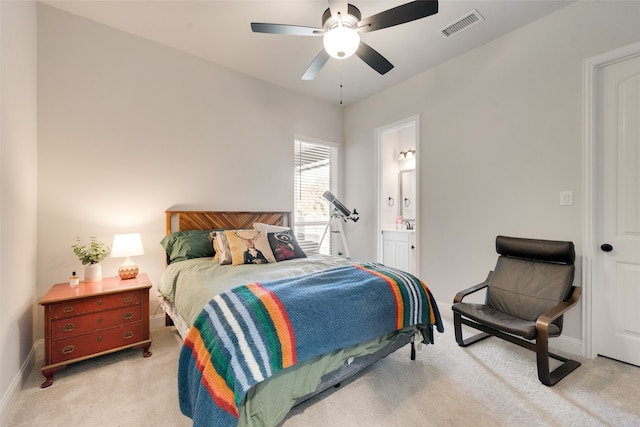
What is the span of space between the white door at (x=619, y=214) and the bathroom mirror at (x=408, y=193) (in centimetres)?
267

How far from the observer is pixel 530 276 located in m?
2.40

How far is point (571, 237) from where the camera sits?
2.35 metres

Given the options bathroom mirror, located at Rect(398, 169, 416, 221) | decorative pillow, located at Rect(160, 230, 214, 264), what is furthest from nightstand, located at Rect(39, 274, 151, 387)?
bathroom mirror, located at Rect(398, 169, 416, 221)

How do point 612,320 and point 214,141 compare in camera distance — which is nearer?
point 612,320

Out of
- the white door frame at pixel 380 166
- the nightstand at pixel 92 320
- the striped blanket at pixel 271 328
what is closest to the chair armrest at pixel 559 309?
the striped blanket at pixel 271 328

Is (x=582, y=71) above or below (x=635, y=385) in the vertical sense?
above

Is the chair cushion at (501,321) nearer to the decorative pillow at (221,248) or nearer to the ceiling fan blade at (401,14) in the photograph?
the decorative pillow at (221,248)

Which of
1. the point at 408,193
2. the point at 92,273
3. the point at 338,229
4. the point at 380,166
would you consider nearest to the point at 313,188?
the point at 338,229

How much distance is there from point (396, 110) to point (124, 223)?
11.7ft

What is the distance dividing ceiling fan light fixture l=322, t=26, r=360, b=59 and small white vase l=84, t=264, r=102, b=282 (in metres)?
2.62

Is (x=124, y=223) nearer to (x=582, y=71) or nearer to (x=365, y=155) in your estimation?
(x=365, y=155)

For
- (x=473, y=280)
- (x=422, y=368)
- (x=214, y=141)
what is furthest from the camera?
(x=214, y=141)

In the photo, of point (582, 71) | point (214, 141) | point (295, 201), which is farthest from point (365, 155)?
point (582, 71)

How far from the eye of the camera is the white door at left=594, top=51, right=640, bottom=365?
6.92 feet
